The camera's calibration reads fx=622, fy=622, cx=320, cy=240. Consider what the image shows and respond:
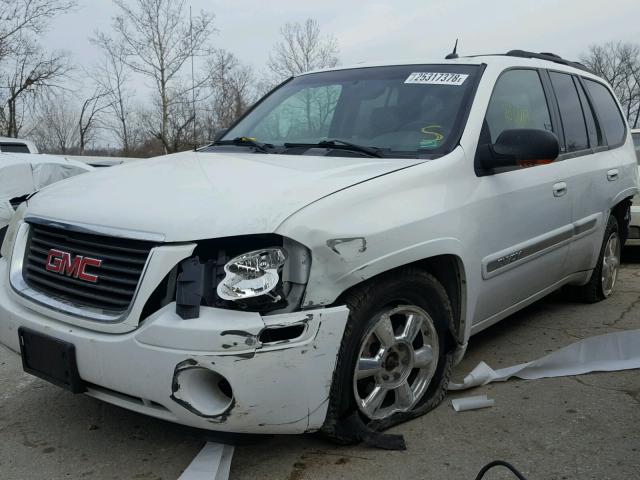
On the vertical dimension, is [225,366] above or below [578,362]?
above

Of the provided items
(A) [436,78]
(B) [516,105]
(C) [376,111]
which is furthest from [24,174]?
(B) [516,105]

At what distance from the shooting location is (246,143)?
3.56 meters

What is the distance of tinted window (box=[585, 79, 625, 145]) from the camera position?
4.81 metres

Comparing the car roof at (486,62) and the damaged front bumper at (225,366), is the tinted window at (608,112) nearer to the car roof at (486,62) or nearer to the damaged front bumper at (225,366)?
the car roof at (486,62)

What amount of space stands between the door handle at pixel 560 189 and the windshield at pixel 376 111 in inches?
34.3

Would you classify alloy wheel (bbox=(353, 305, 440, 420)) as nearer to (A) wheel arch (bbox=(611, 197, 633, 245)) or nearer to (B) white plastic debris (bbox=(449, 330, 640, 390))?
(B) white plastic debris (bbox=(449, 330, 640, 390))

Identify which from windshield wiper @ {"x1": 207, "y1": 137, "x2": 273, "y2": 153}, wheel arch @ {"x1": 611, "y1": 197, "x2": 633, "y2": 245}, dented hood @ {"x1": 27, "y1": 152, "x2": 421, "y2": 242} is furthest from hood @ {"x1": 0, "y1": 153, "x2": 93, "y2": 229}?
wheel arch @ {"x1": 611, "y1": 197, "x2": 633, "y2": 245}

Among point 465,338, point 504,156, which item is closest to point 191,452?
point 465,338

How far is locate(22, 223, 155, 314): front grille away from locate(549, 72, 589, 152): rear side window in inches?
117

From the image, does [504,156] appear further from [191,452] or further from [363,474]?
[191,452]

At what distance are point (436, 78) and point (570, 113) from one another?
54.3 inches

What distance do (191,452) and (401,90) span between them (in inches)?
85.5

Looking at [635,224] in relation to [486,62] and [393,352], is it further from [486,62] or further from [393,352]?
[393,352]

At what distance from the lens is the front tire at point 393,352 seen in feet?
7.93
